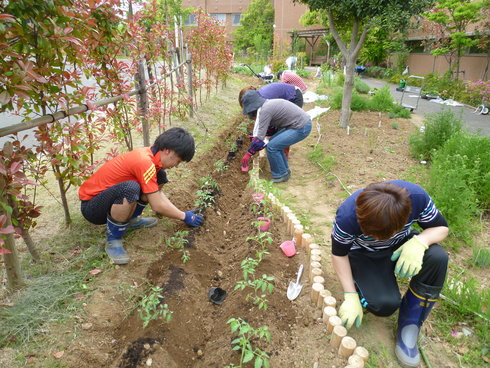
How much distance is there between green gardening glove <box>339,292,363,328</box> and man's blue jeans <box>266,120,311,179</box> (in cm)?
251

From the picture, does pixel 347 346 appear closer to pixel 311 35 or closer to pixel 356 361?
pixel 356 361

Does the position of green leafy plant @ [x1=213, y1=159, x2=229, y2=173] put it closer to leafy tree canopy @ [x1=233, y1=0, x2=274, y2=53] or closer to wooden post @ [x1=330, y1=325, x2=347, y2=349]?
wooden post @ [x1=330, y1=325, x2=347, y2=349]

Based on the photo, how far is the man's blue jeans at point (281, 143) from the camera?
13.6 feet

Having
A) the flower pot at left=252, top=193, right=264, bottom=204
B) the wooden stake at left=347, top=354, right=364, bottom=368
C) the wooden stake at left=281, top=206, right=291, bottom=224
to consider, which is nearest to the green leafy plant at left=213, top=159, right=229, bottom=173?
the flower pot at left=252, top=193, right=264, bottom=204

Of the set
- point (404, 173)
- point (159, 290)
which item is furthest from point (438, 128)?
point (159, 290)

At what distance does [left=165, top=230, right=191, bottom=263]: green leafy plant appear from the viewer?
2.70 meters

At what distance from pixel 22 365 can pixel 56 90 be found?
1645 mm

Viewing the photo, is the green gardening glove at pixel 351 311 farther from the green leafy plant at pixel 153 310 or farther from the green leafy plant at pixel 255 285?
the green leafy plant at pixel 153 310

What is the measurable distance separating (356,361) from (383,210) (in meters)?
0.82

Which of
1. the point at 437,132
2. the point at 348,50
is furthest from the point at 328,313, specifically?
the point at 348,50

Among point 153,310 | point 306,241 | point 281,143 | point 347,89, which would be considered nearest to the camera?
point 153,310

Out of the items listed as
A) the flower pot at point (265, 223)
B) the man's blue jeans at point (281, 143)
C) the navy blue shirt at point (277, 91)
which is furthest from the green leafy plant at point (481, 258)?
the navy blue shirt at point (277, 91)

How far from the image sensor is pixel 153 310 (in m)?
2.17

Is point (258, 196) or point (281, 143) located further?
point (281, 143)
